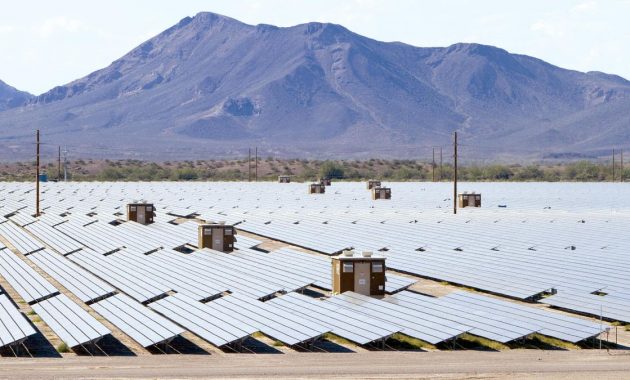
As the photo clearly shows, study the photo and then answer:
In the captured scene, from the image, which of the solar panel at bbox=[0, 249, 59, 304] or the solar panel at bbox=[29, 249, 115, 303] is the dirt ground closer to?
the solar panel at bbox=[0, 249, 59, 304]

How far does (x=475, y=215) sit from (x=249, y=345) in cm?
3389

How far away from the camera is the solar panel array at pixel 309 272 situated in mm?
25172

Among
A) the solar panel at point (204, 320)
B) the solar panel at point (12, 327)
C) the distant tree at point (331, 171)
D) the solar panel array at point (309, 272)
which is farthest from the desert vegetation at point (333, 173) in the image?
the solar panel at point (12, 327)

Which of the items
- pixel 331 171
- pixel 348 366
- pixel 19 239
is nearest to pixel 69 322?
pixel 348 366

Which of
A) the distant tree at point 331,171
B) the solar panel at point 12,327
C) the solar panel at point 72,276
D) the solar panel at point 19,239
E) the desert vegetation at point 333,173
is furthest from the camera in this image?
the distant tree at point 331,171

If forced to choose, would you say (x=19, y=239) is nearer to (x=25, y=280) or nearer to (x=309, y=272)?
(x=25, y=280)

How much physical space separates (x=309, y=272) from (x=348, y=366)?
11.1 metres

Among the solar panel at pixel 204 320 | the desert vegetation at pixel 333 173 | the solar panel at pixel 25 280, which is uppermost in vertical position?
the desert vegetation at pixel 333 173

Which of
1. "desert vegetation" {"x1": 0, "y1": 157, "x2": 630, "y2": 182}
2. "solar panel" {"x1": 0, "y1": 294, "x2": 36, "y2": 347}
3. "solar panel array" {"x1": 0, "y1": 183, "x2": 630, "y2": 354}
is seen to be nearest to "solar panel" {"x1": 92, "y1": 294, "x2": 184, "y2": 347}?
"solar panel array" {"x1": 0, "y1": 183, "x2": 630, "y2": 354}

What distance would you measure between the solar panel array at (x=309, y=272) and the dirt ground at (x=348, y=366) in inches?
29.6

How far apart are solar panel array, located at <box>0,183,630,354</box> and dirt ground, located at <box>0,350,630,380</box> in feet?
2.46

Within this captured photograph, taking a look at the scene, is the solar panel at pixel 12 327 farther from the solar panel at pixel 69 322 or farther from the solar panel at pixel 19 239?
the solar panel at pixel 19 239

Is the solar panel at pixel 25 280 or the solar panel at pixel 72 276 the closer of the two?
the solar panel at pixel 25 280

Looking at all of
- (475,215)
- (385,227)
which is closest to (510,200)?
(475,215)
